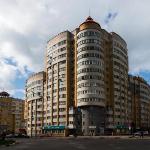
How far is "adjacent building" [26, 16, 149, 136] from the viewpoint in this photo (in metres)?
150

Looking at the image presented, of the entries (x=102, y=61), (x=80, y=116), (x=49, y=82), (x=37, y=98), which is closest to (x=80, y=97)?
(x=80, y=116)

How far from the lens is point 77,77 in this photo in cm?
15600

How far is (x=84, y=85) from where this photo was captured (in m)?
150

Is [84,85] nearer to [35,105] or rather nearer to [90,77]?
[90,77]

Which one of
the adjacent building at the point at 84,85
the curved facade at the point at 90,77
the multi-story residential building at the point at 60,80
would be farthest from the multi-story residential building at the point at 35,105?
the curved facade at the point at 90,77

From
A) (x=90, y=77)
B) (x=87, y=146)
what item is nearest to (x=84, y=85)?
(x=90, y=77)

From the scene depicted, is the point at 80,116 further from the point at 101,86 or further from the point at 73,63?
the point at 73,63

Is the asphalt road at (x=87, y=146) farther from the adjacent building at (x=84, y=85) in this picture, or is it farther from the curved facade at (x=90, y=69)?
the adjacent building at (x=84, y=85)

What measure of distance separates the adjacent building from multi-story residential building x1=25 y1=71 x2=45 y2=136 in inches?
3.9

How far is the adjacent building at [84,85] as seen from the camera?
492ft

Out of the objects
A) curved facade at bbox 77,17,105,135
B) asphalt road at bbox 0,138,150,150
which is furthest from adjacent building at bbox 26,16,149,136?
asphalt road at bbox 0,138,150,150

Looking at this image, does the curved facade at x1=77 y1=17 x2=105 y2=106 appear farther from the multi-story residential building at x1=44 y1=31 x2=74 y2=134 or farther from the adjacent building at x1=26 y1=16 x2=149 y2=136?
the multi-story residential building at x1=44 y1=31 x2=74 y2=134

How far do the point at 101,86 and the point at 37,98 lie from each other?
46666mm

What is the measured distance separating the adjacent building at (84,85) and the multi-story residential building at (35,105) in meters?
0.10
